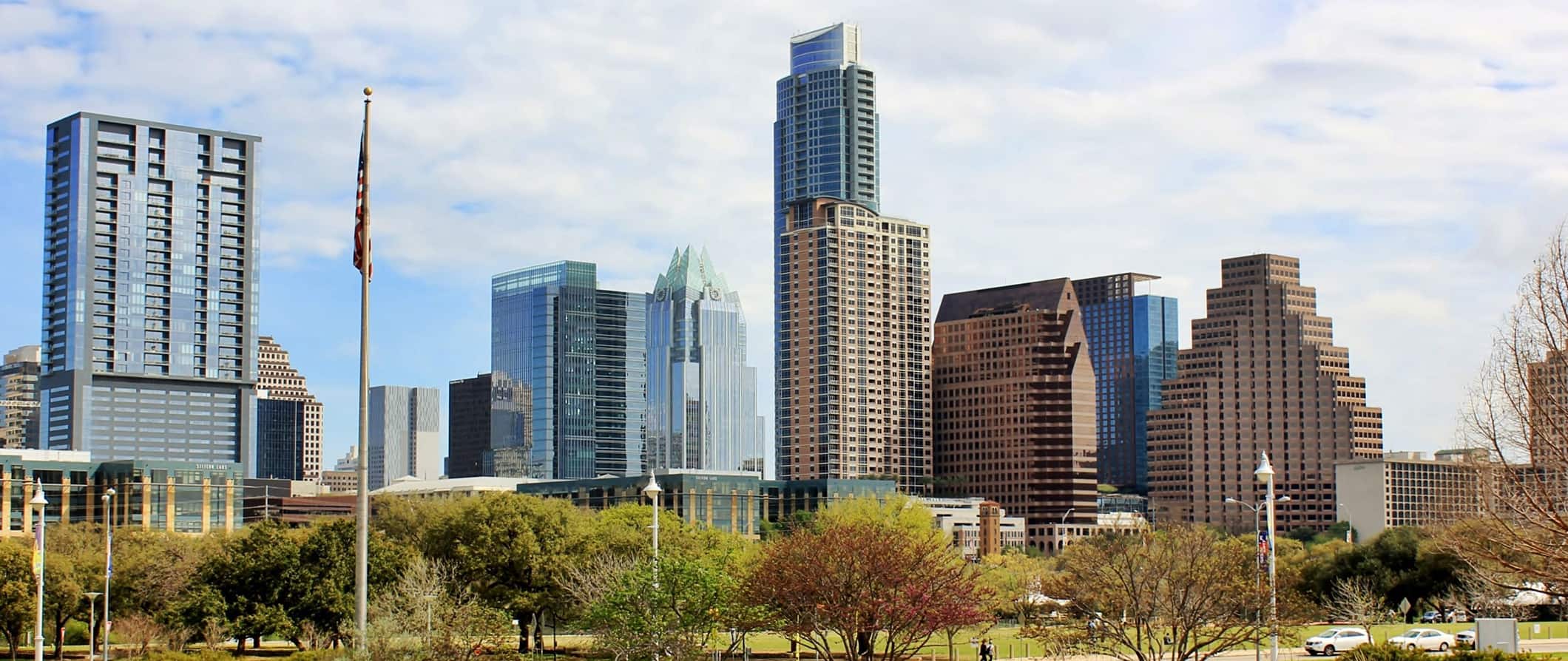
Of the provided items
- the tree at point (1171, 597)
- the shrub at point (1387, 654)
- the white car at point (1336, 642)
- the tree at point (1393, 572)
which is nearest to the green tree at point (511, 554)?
the tree at point (1171, 597)

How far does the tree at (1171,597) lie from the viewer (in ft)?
175

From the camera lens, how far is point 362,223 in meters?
38.5

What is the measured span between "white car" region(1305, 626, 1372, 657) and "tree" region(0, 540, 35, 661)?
61816mm

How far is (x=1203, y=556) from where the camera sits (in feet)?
192

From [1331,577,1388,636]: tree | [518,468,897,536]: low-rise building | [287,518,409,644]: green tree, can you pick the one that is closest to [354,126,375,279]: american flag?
[287,518,409,644]: green tree

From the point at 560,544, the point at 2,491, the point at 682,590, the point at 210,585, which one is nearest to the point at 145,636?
the point at 210,585

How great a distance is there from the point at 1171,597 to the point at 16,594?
55.7 meters

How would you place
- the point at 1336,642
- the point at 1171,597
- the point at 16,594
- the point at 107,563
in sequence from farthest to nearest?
the point at 1336,642, the point at 16,594, the point at 107,563, the point at 1171,597

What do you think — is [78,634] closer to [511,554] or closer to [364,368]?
[511,554]

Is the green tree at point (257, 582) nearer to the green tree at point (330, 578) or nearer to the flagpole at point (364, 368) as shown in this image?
the green tree at point (330, 578)

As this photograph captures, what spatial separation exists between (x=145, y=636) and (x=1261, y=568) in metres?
54.0

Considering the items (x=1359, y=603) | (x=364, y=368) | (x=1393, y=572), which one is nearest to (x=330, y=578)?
(x=364, y=368)

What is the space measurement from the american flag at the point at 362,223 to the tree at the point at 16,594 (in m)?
47.4

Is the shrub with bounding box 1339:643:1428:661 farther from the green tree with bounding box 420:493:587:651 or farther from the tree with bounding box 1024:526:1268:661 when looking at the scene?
the green tree with bounding box 420:493:587:651
